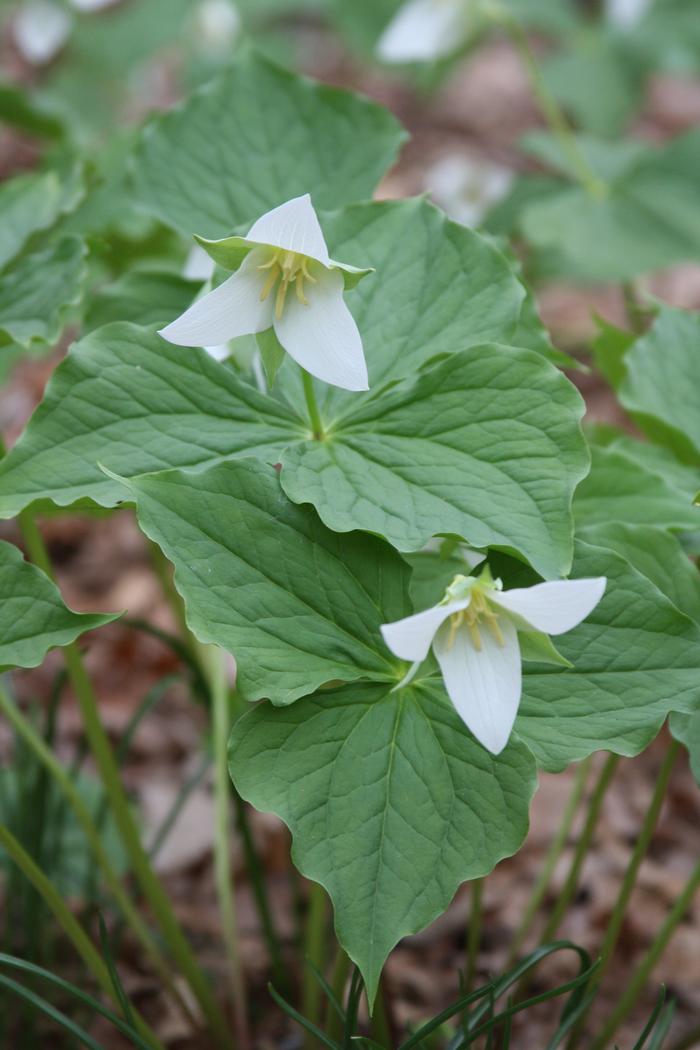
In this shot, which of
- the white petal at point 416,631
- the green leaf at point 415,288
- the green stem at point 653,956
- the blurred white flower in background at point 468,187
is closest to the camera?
the white petal at point 416,631

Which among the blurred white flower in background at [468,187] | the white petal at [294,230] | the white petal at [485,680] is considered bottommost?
the blurred white flower in background at [468,187]

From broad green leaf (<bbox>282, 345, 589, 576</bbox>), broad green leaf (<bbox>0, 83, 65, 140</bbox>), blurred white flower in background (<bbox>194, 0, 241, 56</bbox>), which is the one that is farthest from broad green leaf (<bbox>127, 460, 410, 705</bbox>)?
blurred white flower in background (<bbox>194, 0, 241, 56</bbox>)

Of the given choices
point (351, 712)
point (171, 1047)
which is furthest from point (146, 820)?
point (351, 712)

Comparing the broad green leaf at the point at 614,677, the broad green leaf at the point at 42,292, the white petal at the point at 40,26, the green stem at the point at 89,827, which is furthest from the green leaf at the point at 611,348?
the white petal at the point at 40,26

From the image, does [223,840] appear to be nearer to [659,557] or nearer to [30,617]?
[30,617]

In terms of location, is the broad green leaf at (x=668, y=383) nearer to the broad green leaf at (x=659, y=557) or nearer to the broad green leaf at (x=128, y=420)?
the broad green leaf at (x=659, y=557)

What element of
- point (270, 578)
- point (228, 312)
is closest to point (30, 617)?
point (270, 578)

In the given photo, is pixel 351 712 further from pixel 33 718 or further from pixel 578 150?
pixel 578 150
